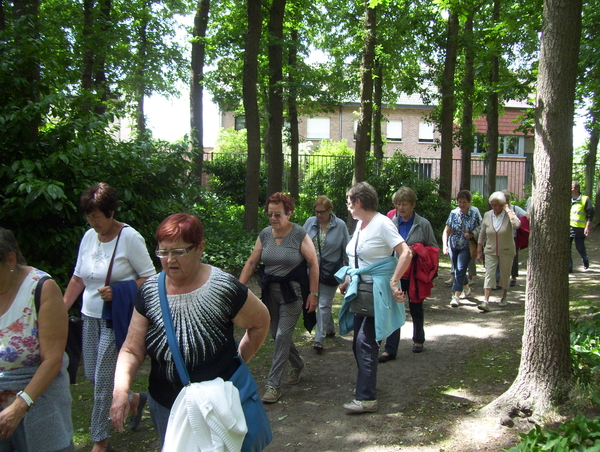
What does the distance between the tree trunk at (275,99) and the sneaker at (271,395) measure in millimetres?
9563

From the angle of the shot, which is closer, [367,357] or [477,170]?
[367,357]

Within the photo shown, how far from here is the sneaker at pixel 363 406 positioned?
210 inches

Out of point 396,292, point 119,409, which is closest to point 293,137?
point 396,292

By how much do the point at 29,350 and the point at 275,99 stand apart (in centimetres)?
1394

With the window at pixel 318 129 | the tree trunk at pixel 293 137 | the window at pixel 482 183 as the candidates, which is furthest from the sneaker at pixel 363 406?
the window at pixel 318 129

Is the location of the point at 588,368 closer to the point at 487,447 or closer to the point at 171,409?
the point at 487,447

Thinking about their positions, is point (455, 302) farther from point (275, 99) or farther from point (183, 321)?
point (275, 99)

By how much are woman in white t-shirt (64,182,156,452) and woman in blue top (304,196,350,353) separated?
10.5 feet

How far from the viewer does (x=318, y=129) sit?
144 ft

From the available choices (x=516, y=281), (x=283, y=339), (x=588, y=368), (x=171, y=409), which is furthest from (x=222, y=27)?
(x=171, y=409)

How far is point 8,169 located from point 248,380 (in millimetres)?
4404

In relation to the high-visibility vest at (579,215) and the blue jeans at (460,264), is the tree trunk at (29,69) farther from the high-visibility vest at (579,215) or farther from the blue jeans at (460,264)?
the high-visibility vest at (579,215)

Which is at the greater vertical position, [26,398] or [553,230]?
[553,230]

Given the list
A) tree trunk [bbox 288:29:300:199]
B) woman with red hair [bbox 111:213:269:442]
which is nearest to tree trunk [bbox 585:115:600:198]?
tree trunk [bbox 288:29:300:199]
